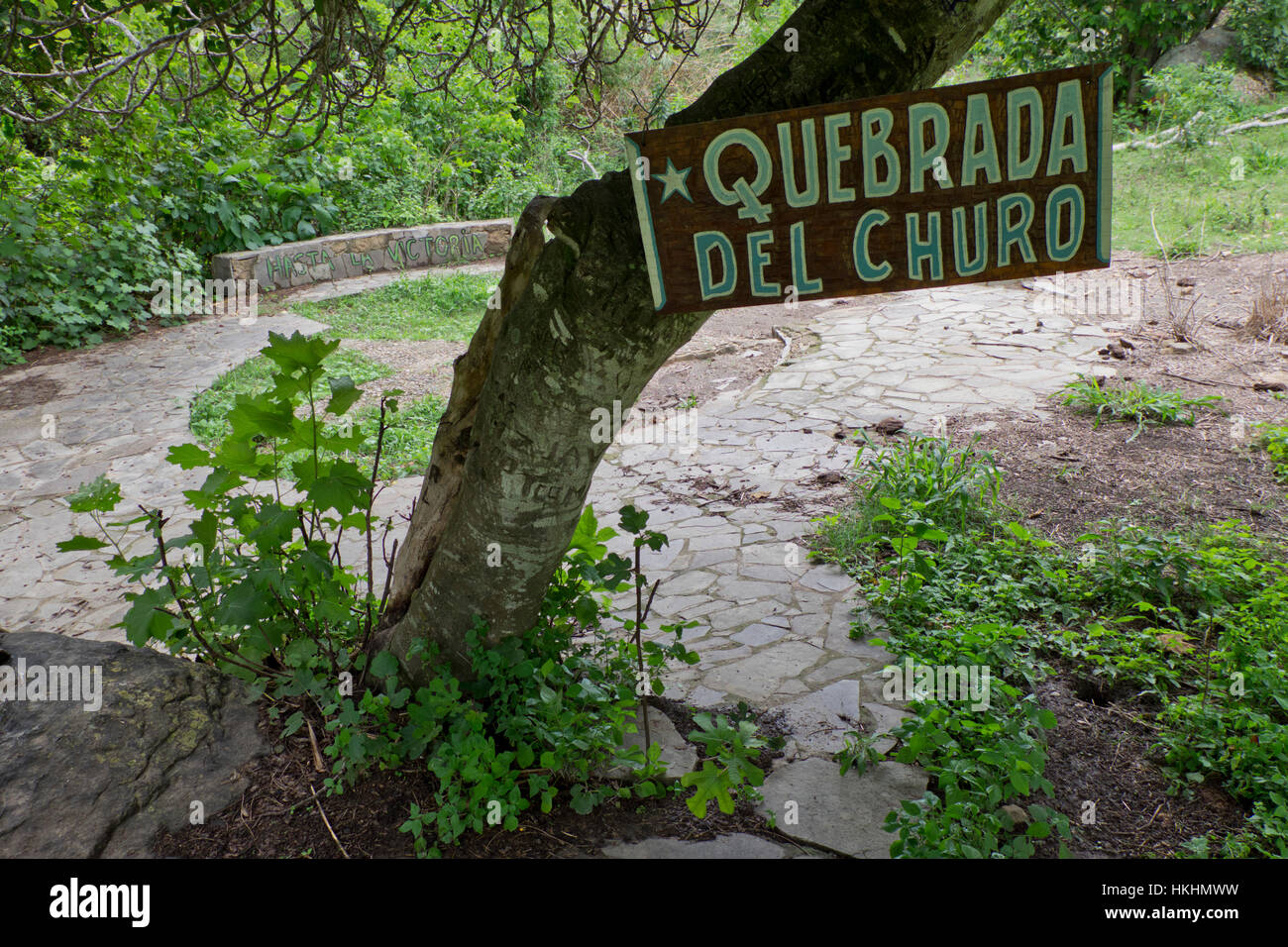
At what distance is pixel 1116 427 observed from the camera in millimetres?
6219

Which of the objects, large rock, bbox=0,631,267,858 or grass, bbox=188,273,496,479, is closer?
large rock, bbox=0,631,267,858

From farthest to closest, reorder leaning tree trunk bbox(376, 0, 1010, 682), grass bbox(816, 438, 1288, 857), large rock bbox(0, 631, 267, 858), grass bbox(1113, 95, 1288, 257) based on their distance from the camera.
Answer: grass bbox(1113, 95, 1288, 257) → grass bbox(816, 438, 1288, 857) → large rock bbox(0, 631, 267, 858) → leaning tree trunk bbox(376, 0, 1010, 682)

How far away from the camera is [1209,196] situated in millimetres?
12156

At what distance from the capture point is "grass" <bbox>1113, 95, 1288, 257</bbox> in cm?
1065

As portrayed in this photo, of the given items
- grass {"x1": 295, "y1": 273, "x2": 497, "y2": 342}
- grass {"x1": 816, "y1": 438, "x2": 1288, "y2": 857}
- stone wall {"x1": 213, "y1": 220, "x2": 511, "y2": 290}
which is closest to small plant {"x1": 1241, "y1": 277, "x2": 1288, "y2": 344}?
grass {"x1": 816, "y1": 438, "x2": 1288, "y2": 857}

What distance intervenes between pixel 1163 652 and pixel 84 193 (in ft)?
36.8

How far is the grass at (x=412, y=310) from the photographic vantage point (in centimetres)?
1001

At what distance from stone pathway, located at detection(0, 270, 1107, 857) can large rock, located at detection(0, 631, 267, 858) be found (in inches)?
65.9

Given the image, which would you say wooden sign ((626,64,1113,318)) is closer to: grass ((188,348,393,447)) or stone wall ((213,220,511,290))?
grass ((188,348,393,447))

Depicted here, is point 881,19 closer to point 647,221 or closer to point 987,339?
point 647,221

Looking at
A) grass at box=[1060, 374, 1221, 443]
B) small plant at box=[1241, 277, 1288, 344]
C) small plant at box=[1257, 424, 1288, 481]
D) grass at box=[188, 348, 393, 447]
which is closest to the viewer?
small plant at box=[1257, 424, 1288, 481]

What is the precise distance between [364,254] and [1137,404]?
10345mm

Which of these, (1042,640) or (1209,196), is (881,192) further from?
(1209,196)

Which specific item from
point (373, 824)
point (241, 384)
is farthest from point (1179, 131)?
point (373, 824)
